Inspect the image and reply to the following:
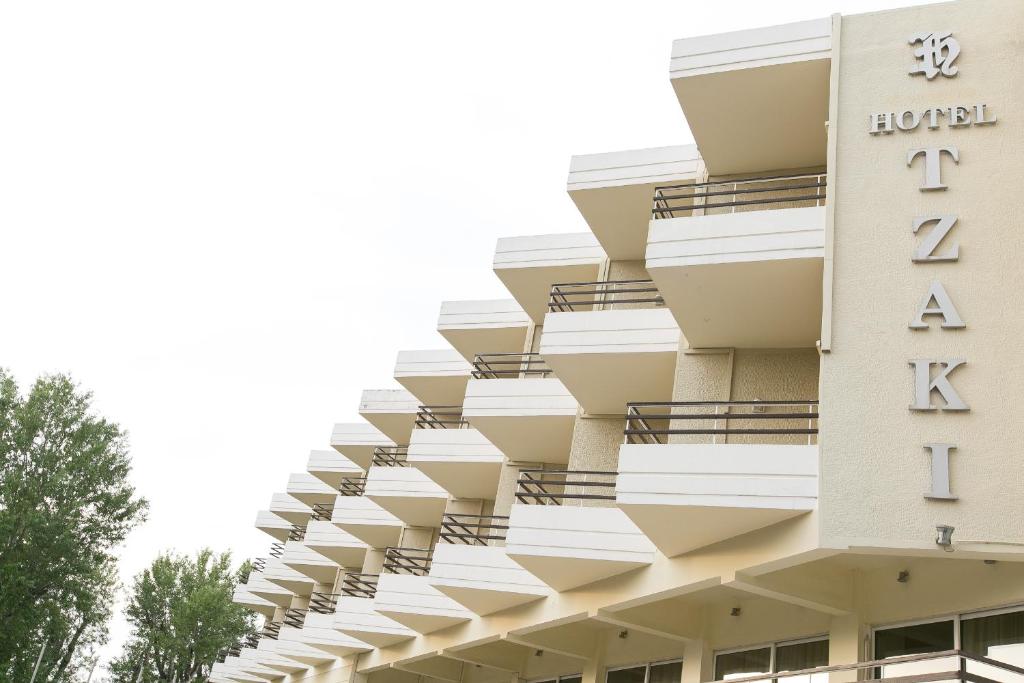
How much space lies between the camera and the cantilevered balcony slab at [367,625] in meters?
23.3

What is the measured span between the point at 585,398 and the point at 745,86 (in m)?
6.56

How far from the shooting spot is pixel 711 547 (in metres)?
12.8

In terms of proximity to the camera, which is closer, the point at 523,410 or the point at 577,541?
the point at 577,541

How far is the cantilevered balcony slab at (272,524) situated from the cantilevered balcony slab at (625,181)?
3211 cm

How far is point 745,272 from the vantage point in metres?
13.4

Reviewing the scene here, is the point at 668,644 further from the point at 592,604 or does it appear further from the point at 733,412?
the point at 733,412

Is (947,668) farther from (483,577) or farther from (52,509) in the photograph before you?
(52,509)

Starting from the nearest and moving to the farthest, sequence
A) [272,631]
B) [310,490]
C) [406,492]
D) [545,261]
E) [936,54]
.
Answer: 1. [936,54]
2. [545,261]
3. [406,492]
4. [272,631]
5. [310,490]

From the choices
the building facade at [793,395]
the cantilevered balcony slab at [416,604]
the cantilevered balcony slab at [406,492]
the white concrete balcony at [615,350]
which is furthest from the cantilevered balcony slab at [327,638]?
the white concrete balcony at [615,350]

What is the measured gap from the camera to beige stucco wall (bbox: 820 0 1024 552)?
10406 mm

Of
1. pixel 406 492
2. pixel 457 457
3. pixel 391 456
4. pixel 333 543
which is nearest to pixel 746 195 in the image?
pixel 457 457

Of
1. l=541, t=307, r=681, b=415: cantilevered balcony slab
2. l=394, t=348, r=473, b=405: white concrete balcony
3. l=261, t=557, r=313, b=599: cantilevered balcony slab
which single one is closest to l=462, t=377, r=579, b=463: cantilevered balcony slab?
l=541, t=307, r=681, b=415: cantilevered balcony slab

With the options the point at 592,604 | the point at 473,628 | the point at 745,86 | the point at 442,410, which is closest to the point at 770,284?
the point at 745,86

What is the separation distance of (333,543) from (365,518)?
3998 millimetres
